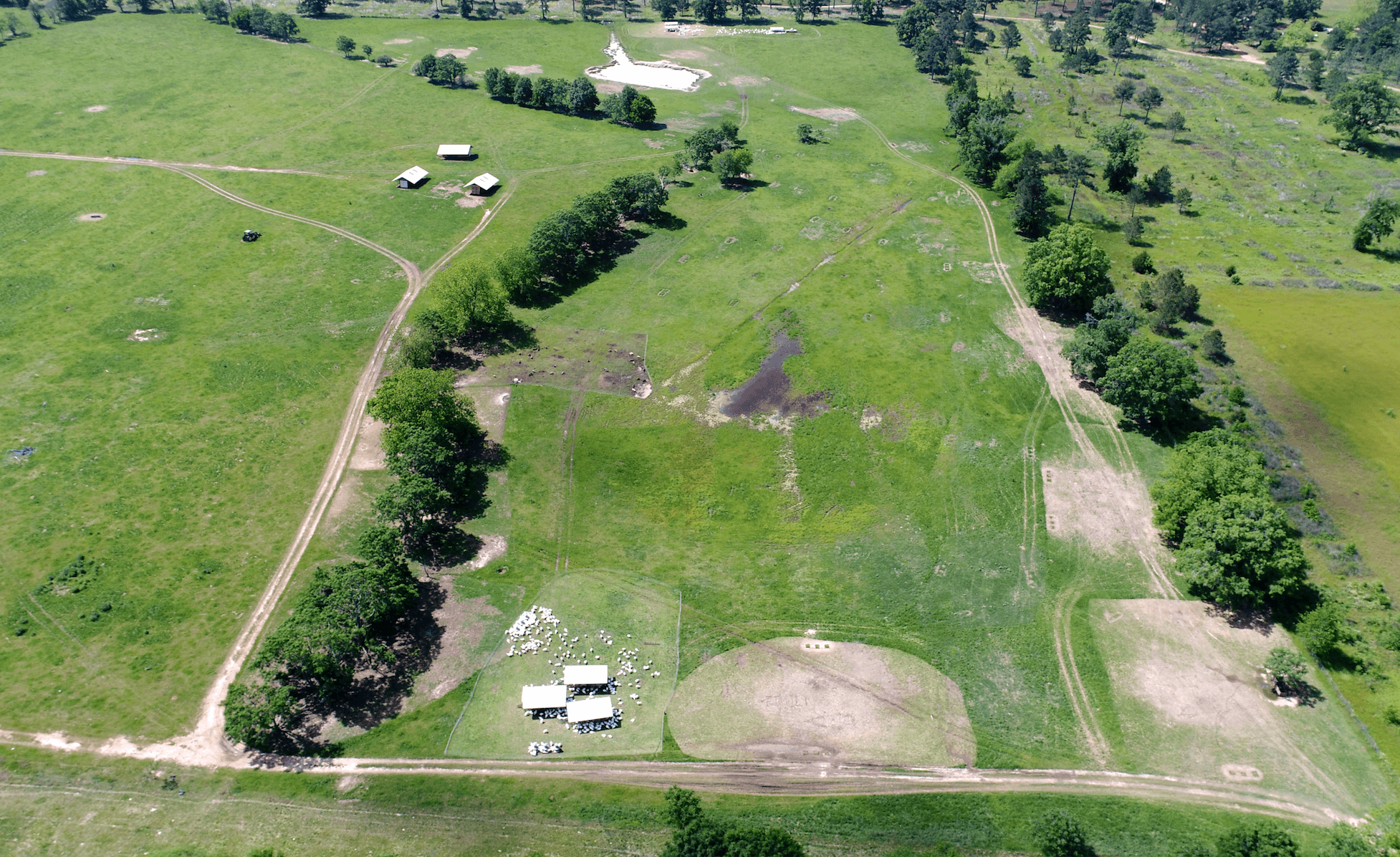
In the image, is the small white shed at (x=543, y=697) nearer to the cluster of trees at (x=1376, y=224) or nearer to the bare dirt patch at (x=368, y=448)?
the bare dirt patch at (x=368, y=448)

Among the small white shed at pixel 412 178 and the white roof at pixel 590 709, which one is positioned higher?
the small white shed at pixel 412 178

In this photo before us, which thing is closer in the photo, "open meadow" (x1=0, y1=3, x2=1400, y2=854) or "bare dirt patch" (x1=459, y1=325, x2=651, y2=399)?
"open meadow" (x1=0, y1=3, x2=1400, y2=854)

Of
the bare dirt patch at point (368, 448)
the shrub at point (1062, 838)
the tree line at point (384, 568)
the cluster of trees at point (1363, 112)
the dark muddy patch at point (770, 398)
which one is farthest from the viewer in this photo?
the cluster of trees at point (1363, 112)

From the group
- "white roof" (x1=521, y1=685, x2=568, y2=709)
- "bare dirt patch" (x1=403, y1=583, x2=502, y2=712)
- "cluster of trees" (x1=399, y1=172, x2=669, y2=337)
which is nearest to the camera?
"white roof" (x1=521, y1=685, x2=568, y2=709)

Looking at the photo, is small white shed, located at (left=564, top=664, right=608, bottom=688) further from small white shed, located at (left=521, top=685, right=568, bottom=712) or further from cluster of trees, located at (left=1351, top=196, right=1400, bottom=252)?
cluster of trees, located at (left=1351, top=196, right=1400, bottom=252)

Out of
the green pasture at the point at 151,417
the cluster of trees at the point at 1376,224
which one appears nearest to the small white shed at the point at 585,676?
the green pasture at the point at 151,417

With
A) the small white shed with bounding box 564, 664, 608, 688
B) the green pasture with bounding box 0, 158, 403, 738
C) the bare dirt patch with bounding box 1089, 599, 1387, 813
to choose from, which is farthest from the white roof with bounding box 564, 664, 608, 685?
the bare dirt patch with bounding box 1089, 599, 1387, 813

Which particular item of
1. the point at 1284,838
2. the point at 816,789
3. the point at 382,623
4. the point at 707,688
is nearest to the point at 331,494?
the point at 382,623

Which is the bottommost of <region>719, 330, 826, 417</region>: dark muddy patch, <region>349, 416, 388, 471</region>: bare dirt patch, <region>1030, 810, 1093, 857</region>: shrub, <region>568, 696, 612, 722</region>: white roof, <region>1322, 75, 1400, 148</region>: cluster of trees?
<region>568, 696, 612, 722</region>: white roof
